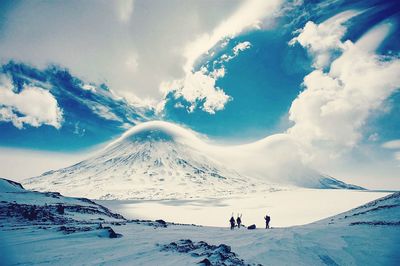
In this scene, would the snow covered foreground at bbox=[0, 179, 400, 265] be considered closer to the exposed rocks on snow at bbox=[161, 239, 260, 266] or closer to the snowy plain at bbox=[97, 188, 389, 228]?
the exposed rocks on snow at bbox=[161, 239, 260, 266]

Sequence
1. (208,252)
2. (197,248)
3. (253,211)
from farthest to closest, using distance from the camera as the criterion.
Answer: (253,211)
(197,248)
(208,252)

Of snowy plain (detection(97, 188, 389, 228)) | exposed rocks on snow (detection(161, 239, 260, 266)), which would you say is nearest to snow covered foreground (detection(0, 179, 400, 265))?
exposed rocks on snow (detection(161, 239, 260, 266))

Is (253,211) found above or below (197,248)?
above

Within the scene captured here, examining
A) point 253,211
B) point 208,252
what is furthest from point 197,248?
point 253,211

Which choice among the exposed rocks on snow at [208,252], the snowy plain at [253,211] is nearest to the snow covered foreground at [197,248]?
the exposed rocks on snow at [208,252]

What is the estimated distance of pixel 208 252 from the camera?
55.0ft

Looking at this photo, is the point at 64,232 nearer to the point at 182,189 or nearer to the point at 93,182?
the point at 182,189

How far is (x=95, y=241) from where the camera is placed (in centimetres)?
1919

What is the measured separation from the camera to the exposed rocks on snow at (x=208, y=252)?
48.8 feet

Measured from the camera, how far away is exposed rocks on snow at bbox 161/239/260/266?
48.8 feet

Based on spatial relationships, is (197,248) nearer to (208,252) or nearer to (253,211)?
(208,252)

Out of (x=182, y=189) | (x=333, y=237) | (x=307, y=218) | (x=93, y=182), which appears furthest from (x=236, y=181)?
(x=333, y=237)

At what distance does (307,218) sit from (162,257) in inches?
1894

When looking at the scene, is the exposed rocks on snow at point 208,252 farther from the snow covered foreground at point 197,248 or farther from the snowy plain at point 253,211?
the snowy plain at point 253,211
